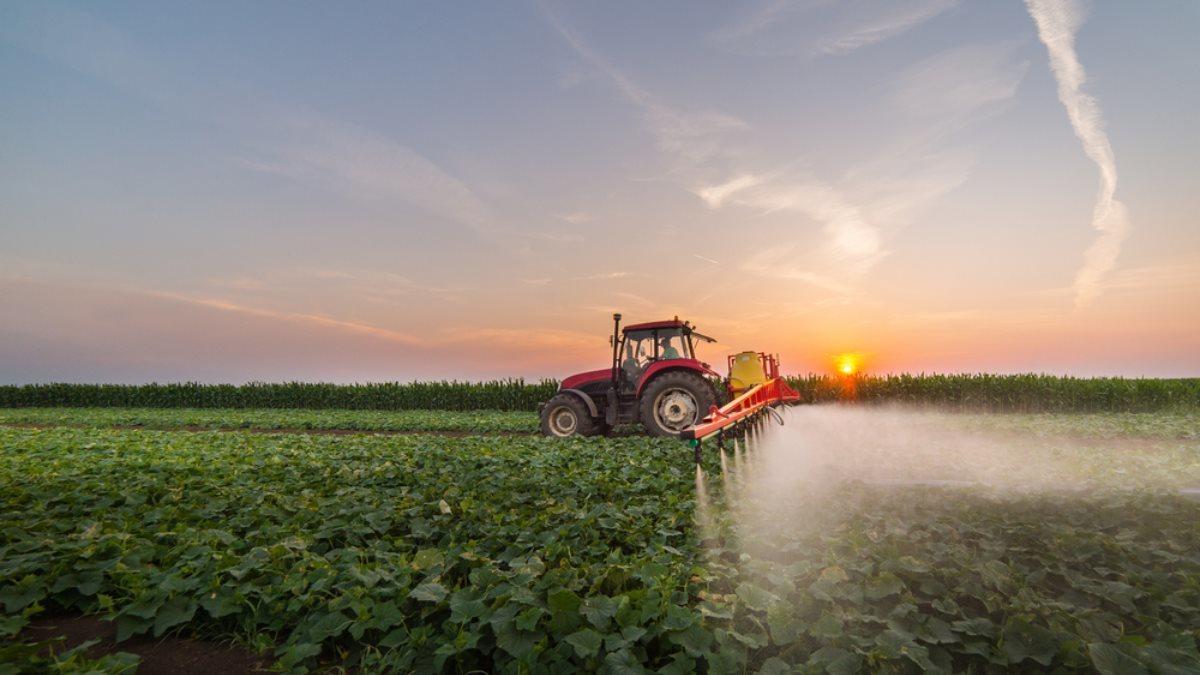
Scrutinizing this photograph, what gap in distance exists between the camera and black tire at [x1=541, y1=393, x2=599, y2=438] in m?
12.6

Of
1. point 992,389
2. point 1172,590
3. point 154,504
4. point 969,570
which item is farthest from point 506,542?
point 992,389

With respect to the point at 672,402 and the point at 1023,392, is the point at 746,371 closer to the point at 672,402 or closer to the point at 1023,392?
the point at 672,402

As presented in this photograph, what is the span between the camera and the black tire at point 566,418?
1259 cm

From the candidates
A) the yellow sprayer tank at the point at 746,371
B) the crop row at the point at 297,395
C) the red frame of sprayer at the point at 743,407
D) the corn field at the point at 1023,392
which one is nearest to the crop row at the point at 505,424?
the corn field at the point at 1023,392

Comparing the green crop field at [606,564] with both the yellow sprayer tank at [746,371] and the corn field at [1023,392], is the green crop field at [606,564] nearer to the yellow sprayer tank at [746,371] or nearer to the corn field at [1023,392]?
the yellow sprayer tank at [746,371]

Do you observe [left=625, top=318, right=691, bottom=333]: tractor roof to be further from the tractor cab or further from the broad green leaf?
the broad green leaf

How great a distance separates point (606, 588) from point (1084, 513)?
4.77 m

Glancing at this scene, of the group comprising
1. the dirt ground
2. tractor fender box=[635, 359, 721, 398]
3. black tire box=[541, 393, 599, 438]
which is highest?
tractor fender box=[635, 359, 721, 398]

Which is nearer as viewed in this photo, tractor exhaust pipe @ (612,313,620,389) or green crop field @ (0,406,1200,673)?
green crop field @ (0,406,1200,673)

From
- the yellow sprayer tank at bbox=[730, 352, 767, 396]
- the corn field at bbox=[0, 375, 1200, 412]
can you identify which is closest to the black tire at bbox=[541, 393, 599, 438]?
the yellow sprayer tank at bbox=[730, 352, 767, 396]

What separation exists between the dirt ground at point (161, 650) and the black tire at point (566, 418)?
9128 millimetres

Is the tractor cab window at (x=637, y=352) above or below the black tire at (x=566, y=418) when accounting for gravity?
above

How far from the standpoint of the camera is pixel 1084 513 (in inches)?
213

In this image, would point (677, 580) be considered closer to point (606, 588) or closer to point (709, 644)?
point (606, 588)
